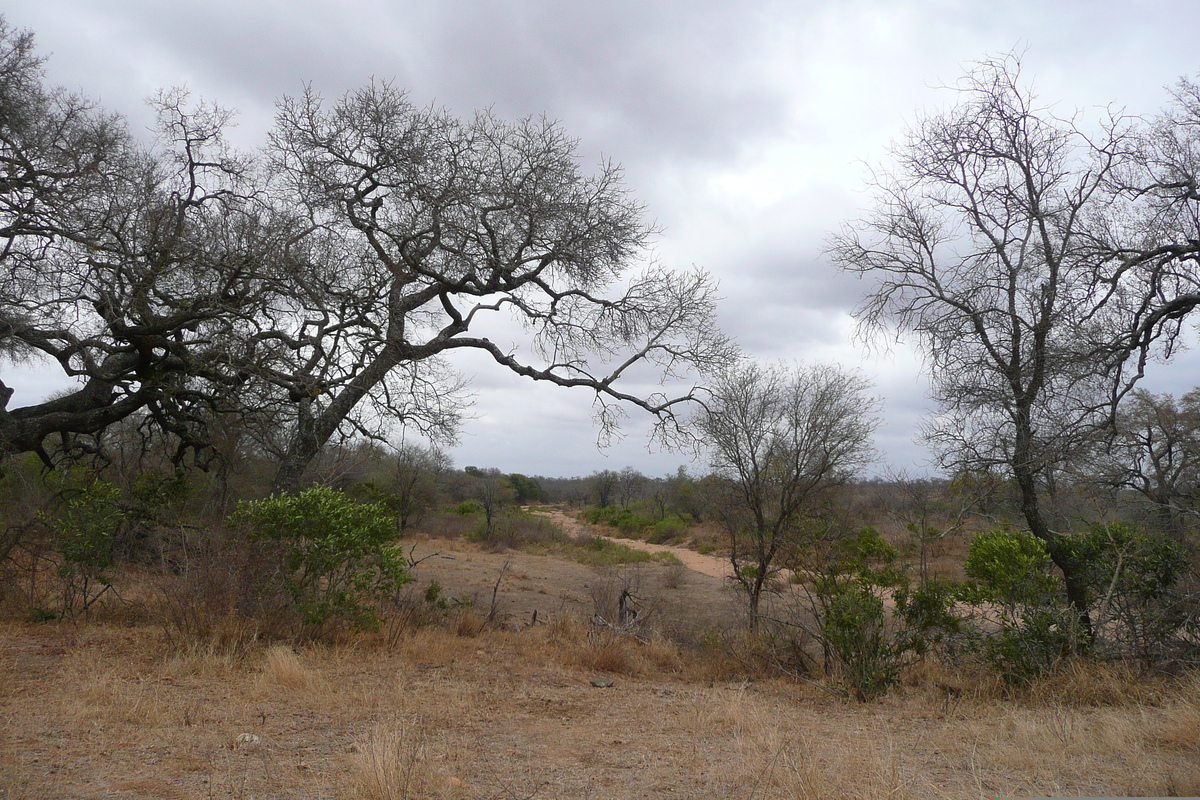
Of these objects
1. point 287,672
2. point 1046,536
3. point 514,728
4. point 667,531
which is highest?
point 1046,536

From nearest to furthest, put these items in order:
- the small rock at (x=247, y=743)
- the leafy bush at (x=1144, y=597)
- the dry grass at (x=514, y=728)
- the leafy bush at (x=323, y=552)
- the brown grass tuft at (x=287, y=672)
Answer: the dry grass at (x=514, y=728) < the small rock at (x=247, y=743) < the brown grass tuft at (x=287, y=672) < the leafy bush at (x=1144, y=597) < the leafy bush at (x=323, y=552)

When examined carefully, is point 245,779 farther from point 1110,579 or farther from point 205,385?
point 1110,579

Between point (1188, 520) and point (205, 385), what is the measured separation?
13731 millimetres

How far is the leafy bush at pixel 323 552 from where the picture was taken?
8.14 meters

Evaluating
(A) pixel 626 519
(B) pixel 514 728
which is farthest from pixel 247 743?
(A) pixel 626 519

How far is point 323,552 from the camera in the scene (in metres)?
8.14

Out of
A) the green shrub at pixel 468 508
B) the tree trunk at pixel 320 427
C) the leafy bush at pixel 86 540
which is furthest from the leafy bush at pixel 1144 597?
the green shrub at pixel 468 508

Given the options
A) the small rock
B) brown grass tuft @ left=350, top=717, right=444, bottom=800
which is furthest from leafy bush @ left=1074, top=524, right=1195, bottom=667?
the small rock

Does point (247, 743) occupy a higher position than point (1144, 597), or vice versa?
point (1144, 597)

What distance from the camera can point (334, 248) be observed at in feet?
37.7

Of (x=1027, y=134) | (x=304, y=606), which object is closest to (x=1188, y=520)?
(x=1027, y=134)

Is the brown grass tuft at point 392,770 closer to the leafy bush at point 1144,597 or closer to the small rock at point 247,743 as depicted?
the small rock at point 247,743

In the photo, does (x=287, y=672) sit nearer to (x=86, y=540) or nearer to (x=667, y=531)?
(x=86, y=540)

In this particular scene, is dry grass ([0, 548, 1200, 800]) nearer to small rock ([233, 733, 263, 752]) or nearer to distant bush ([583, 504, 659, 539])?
small rock ([233, 733, 263, 752])
